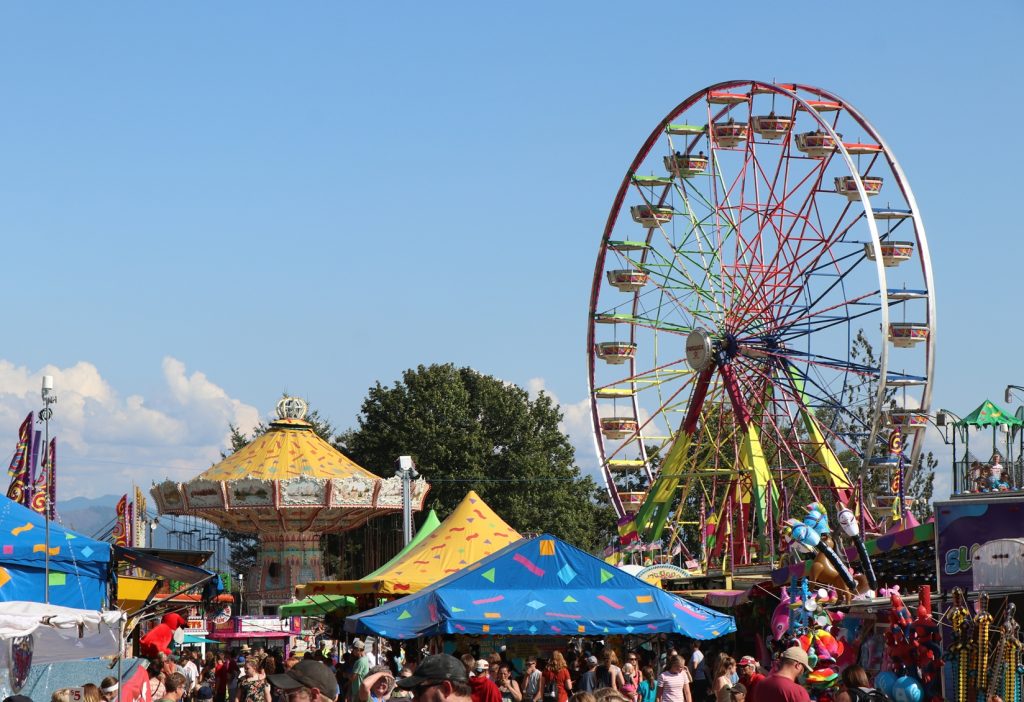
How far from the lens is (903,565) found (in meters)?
20.5

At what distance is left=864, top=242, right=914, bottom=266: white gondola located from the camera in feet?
101

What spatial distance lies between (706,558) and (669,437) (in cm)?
301

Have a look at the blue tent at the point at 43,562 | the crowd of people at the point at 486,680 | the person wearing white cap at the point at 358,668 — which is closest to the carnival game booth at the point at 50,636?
the crowd of people at the point at 486,680

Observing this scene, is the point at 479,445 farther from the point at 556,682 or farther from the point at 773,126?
the point at 556,682

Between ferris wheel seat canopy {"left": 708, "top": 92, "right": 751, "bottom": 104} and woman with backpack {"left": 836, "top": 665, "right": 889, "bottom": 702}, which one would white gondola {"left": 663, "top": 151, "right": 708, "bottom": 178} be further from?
woman with backpack {"left": 836, "top": 665, "right": 889, "bottom": 702}

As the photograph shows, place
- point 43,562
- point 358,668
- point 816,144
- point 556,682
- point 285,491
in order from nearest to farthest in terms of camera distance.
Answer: point 556,682 → point 43,562 → point 358,668 → point 816,144 → point 285,491

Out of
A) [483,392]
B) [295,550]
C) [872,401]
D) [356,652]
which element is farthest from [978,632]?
[483,392]

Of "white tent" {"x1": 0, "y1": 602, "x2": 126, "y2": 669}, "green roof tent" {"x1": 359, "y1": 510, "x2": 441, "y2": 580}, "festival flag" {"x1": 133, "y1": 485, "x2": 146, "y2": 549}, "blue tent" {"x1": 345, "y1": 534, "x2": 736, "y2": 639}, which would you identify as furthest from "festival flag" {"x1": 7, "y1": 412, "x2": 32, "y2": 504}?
"white tent" {"x1": 0, "y1": 602, "x2": 126, "y2": 669}

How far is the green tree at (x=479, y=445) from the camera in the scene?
2451 inches

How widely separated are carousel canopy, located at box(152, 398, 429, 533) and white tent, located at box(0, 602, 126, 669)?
34104 millimetres

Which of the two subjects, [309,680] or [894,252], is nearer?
[309,680]

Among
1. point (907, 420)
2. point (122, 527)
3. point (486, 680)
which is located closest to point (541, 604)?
point (486, 680)

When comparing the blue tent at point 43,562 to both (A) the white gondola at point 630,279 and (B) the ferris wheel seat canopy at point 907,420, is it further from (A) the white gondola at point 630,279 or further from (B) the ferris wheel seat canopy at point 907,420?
(A) the white gondola at point 630,279

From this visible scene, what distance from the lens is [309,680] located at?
6.16 meters
